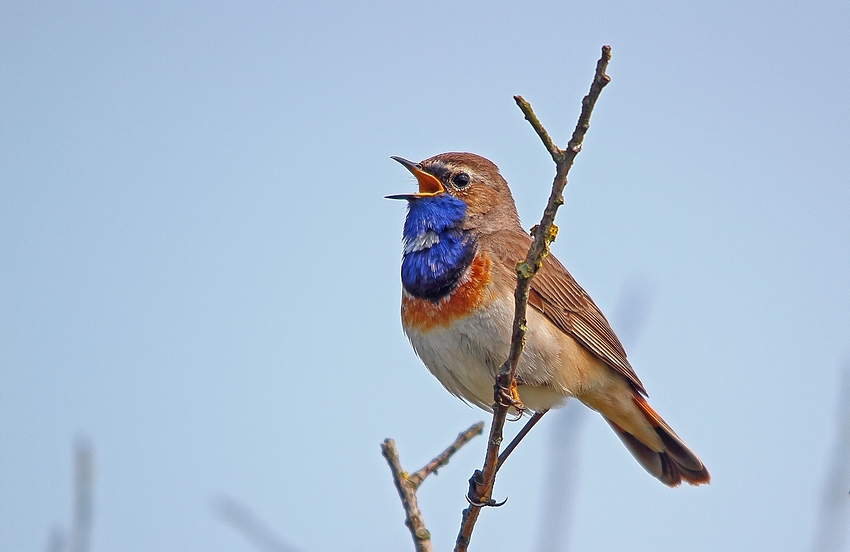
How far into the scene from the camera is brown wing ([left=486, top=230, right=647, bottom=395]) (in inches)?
278

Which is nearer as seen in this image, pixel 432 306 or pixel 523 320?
pixel 523 320

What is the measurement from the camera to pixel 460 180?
756 cm

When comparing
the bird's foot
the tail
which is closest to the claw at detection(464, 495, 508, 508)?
the bird's foot

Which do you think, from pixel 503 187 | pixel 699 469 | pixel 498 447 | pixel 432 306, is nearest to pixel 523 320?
pixel 498 447

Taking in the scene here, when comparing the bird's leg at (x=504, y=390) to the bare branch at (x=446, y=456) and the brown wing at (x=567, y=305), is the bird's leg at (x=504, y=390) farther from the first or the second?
the brown wing at (x=567, y=305)

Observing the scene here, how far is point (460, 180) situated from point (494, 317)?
1539 mm

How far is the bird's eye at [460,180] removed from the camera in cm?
753

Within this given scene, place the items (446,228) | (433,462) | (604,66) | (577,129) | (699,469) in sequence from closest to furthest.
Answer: (604,66) → (577,129) → (433,462) → (446,228) → (699,469)

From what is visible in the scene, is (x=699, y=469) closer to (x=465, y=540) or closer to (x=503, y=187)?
(x=503, y=187)

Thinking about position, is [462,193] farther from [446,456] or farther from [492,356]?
[446,456]

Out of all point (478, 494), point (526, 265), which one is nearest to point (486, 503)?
point (478, 494)

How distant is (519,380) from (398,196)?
63.5 inches

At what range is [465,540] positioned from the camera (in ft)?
17.3

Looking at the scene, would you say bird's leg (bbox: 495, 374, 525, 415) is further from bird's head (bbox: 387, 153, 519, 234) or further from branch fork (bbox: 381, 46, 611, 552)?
bird's head (bbox: 387, 153, 519, 234)
